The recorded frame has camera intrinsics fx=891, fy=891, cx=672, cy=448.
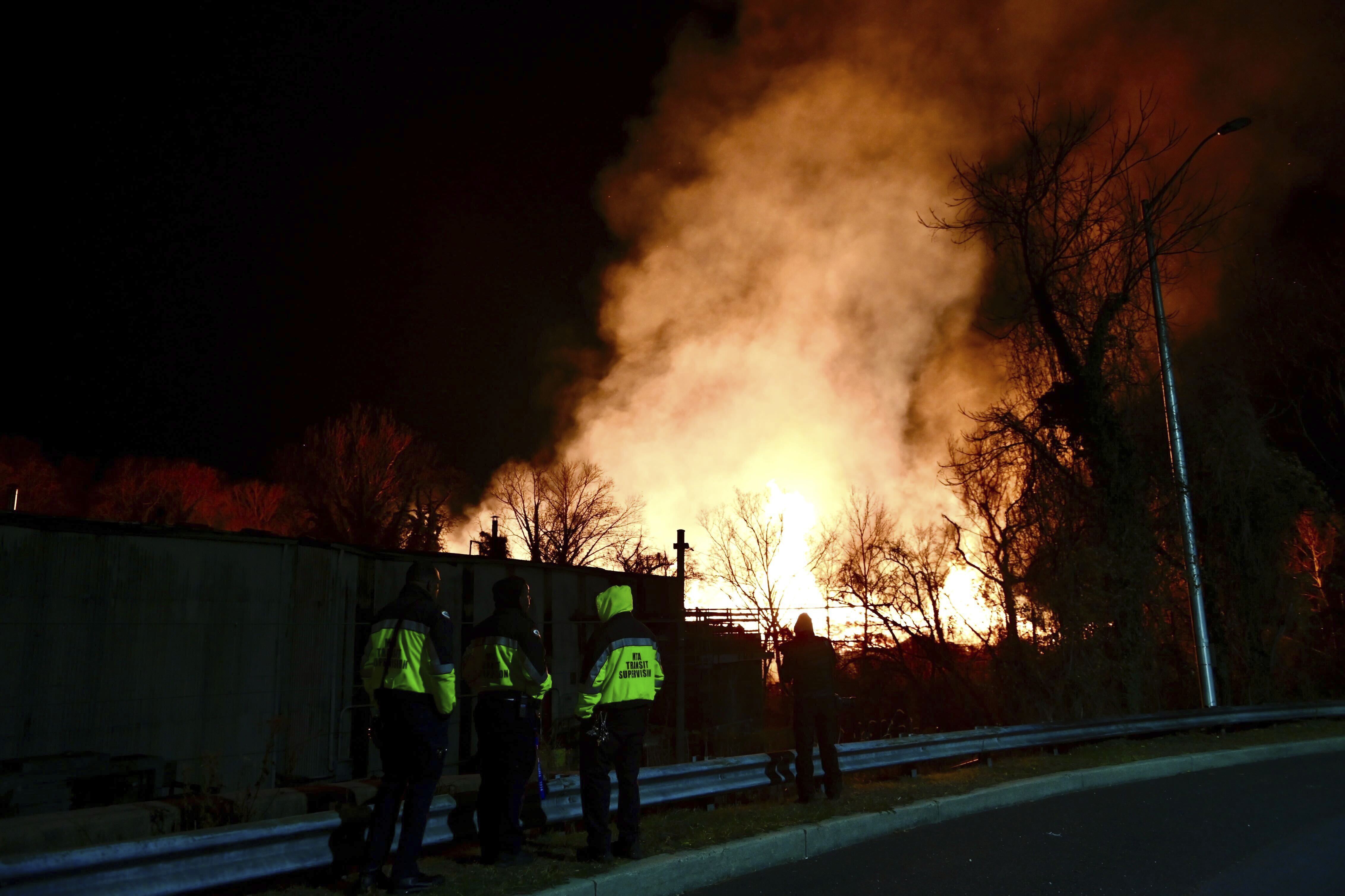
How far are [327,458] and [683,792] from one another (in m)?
42.9

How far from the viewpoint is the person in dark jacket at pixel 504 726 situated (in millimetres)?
5418

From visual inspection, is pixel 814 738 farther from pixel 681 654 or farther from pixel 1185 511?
pixel 1185 511

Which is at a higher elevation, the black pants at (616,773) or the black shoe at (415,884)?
the black pants at (616,773)

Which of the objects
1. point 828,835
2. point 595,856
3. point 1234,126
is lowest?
point 828,835

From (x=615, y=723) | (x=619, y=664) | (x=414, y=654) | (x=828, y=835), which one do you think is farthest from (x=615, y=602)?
(x=828, y=835)

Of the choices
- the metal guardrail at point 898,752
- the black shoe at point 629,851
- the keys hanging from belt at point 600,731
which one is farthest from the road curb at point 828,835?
the metal guardrail at point 898,752

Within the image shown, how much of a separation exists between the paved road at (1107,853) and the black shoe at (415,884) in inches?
66.1

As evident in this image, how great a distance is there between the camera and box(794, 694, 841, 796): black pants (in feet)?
25.9

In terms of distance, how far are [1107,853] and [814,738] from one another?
8.22 ft

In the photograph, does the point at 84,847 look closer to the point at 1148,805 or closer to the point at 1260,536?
the point at 1148,805

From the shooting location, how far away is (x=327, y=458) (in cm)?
4609

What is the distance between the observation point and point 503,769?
17.9ft

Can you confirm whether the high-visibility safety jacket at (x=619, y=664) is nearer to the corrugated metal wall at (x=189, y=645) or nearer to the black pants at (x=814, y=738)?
the black pants at (x=814, y=738)

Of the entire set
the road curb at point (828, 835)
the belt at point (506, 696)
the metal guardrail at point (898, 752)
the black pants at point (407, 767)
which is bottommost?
the road curb at point (828, 835)
